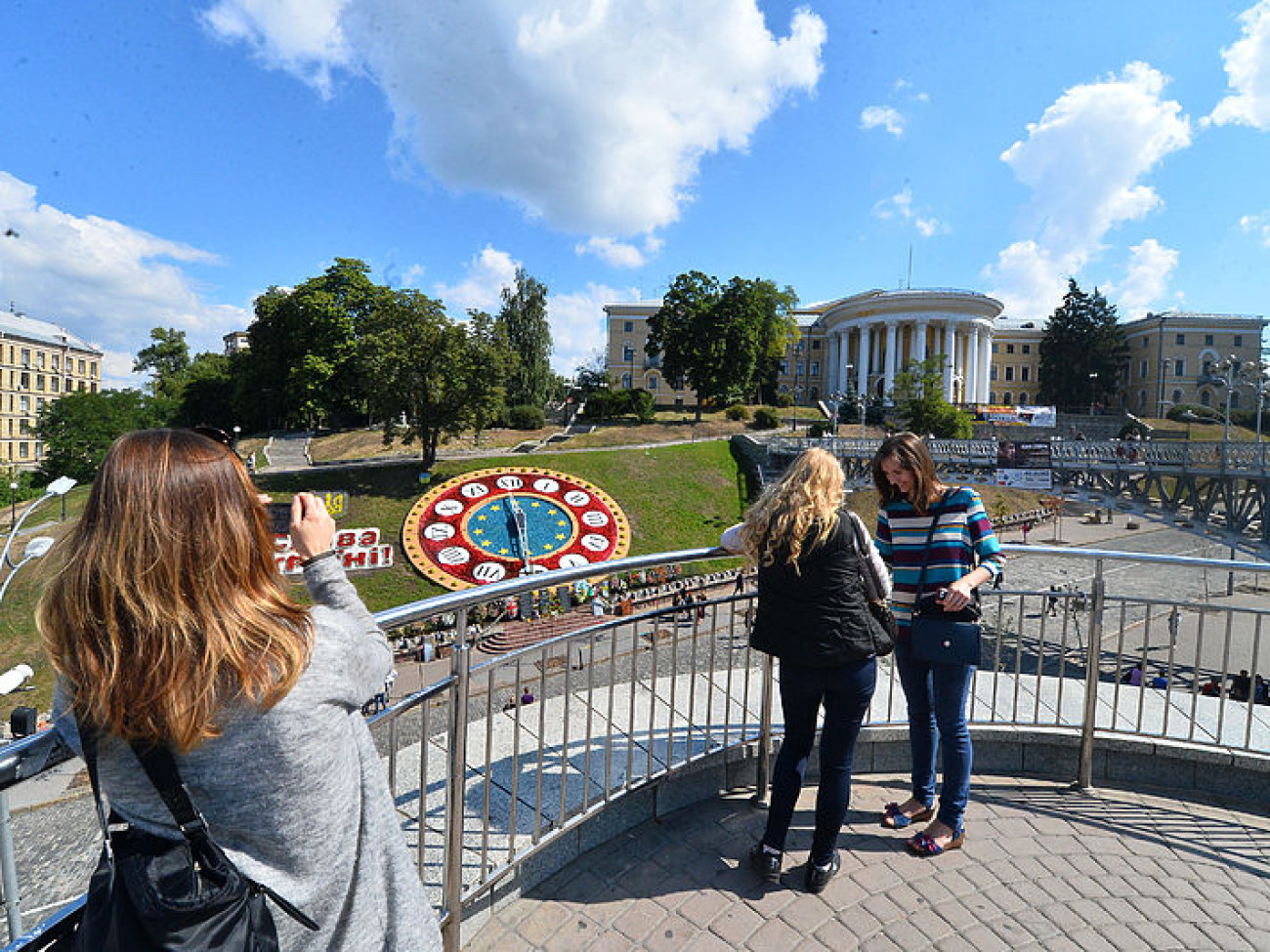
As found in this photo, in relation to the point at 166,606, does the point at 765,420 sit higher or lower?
higher

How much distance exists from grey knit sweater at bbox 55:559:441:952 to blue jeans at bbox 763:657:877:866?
200 centimetres

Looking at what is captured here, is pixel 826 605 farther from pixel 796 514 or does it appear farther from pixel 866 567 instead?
pixel 796 514

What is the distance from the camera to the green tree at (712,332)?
5353 cm

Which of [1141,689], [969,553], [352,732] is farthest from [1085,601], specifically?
[352,732]

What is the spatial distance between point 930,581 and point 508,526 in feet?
82.0

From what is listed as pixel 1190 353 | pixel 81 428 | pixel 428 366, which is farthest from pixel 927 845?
pixel 1190 353

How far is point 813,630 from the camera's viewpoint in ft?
9.95

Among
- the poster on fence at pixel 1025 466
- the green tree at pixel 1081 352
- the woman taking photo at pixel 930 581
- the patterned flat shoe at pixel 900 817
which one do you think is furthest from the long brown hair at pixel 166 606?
the green tree at pixel 1081 352

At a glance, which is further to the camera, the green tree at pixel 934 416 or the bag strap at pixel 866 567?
the green tree at pixel 934 416

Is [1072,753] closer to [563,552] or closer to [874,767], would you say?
[874,767]

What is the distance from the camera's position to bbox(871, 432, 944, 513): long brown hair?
3.65m

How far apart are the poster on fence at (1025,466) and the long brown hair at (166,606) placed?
3248 cm

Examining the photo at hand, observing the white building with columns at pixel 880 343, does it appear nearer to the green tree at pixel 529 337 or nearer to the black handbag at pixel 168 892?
the green tree at pixel 529 337

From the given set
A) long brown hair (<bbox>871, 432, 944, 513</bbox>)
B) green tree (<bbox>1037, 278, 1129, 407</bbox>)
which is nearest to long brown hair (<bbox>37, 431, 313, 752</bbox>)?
long brown hair (<bbox>871, 432, 944, 513</bbox>)
